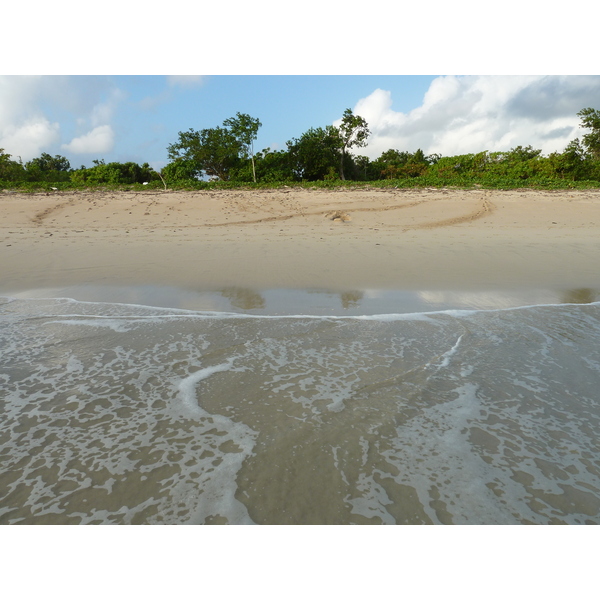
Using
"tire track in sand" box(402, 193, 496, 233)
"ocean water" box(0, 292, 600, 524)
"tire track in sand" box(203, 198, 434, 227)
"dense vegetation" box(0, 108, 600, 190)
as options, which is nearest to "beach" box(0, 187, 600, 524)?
"ocean water" box(0, 292, 600, 524)

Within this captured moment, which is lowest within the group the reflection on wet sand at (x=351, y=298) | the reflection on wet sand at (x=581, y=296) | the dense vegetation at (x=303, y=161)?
the reflection on wet sand at (x=581, y=296)

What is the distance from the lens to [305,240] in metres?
8.47

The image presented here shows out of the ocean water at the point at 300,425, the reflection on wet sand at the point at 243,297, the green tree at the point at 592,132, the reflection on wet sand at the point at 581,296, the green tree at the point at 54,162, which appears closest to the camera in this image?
the ocean water at the point at 300,425

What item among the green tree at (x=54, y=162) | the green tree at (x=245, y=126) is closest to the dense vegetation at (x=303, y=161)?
the green tree at (x=245, y=126)

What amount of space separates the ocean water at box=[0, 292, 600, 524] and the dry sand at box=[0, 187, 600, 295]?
2277 millimetres

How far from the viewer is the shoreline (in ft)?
19.2

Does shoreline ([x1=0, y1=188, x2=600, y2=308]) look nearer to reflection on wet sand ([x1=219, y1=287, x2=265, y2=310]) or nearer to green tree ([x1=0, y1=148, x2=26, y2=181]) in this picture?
reflection on wet sand ([x1=219, y1=287, x2=265, y2=310])

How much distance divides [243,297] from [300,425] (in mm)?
2896

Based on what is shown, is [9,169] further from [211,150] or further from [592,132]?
[592,132]

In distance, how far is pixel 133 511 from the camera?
5.31 ft

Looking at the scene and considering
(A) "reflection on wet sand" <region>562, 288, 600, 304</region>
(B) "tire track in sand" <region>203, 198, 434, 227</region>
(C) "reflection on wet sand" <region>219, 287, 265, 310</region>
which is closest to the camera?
(C) "reflection on wet sand" <region>219, 287, 265, 310</region>

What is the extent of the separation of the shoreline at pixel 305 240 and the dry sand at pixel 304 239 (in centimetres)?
3

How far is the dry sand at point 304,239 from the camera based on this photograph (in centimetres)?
591

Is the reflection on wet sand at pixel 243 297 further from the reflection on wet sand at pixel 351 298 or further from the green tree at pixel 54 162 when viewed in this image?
the green tree at pixel 54 162
